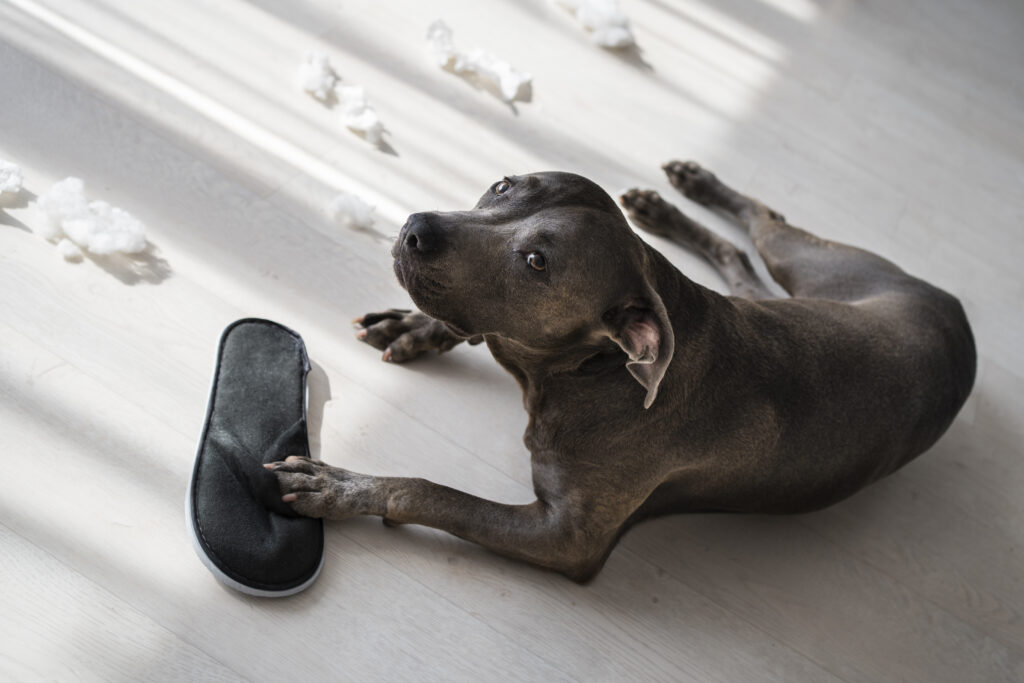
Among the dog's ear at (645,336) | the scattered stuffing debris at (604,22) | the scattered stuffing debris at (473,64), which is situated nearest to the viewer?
the dog's ear at (645,336)

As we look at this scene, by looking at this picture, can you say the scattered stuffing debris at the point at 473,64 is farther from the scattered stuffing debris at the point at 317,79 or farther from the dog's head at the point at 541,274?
the dog's head at the point at 541,274

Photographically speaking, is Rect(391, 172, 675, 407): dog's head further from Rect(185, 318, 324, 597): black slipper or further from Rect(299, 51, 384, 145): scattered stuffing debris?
Rect(299, 51, 384, 145): scattered stuffing debris

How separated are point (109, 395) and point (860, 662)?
2.59 meters

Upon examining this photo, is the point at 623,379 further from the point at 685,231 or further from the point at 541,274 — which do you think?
the point at 685,231

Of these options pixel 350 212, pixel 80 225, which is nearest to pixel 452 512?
pixel 350 212

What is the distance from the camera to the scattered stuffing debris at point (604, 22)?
193 inches

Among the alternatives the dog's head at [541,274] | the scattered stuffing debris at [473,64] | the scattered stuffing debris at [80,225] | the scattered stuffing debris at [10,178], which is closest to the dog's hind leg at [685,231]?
the scattered stuffing debris at [473,64]

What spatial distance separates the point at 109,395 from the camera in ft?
9.19

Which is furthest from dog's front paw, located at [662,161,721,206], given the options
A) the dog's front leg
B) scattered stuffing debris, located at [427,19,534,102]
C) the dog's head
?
the dog's front leg

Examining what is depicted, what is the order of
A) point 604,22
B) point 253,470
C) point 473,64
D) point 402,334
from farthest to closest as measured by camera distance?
point 604,22, point 473,64, point 402,334, point 253,470

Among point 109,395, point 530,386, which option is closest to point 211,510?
point 109,395

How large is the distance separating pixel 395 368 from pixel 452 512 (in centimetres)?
69

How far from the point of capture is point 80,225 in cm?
311

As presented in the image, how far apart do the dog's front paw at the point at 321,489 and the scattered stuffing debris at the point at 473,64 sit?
238 cm
